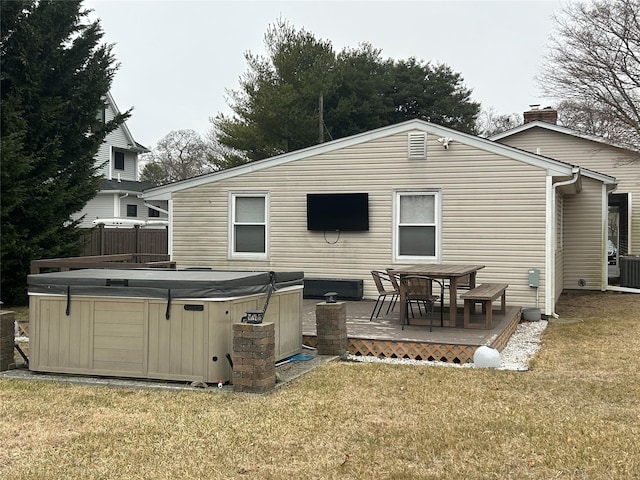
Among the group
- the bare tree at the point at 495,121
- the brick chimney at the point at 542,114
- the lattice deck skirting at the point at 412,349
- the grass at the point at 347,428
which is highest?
the bare tree at the point at 495,121

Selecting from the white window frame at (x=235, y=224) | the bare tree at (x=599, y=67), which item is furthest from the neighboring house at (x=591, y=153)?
the white window frame at (x=235, y=224)

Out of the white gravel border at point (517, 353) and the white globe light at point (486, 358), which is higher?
the white globe light at point (486, 358)

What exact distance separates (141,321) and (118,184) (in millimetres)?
23923

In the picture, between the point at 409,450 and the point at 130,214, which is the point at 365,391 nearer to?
the point at 409,450

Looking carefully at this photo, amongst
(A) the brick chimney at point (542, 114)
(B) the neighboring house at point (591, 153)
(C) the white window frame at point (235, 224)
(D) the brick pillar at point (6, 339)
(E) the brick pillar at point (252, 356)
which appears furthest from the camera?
(A) the brick chimney at point (542, 114)

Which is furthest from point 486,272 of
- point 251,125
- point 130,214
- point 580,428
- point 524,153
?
point 130,214

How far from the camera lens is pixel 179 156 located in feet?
144

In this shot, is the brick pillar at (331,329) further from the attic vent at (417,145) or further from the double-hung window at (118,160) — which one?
the double-hung window at (118,160)

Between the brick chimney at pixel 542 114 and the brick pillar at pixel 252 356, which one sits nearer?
the brick pillar at pixel 252 356

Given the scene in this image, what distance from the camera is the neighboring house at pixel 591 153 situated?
1619 cm

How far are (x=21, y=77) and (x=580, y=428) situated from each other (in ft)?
39.8

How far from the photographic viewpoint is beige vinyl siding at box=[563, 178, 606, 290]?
14.2m

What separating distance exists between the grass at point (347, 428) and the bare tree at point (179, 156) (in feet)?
124

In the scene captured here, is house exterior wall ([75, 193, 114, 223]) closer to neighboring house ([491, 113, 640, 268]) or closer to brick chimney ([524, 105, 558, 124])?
neighboring house ([491, 113, 640, 268])
